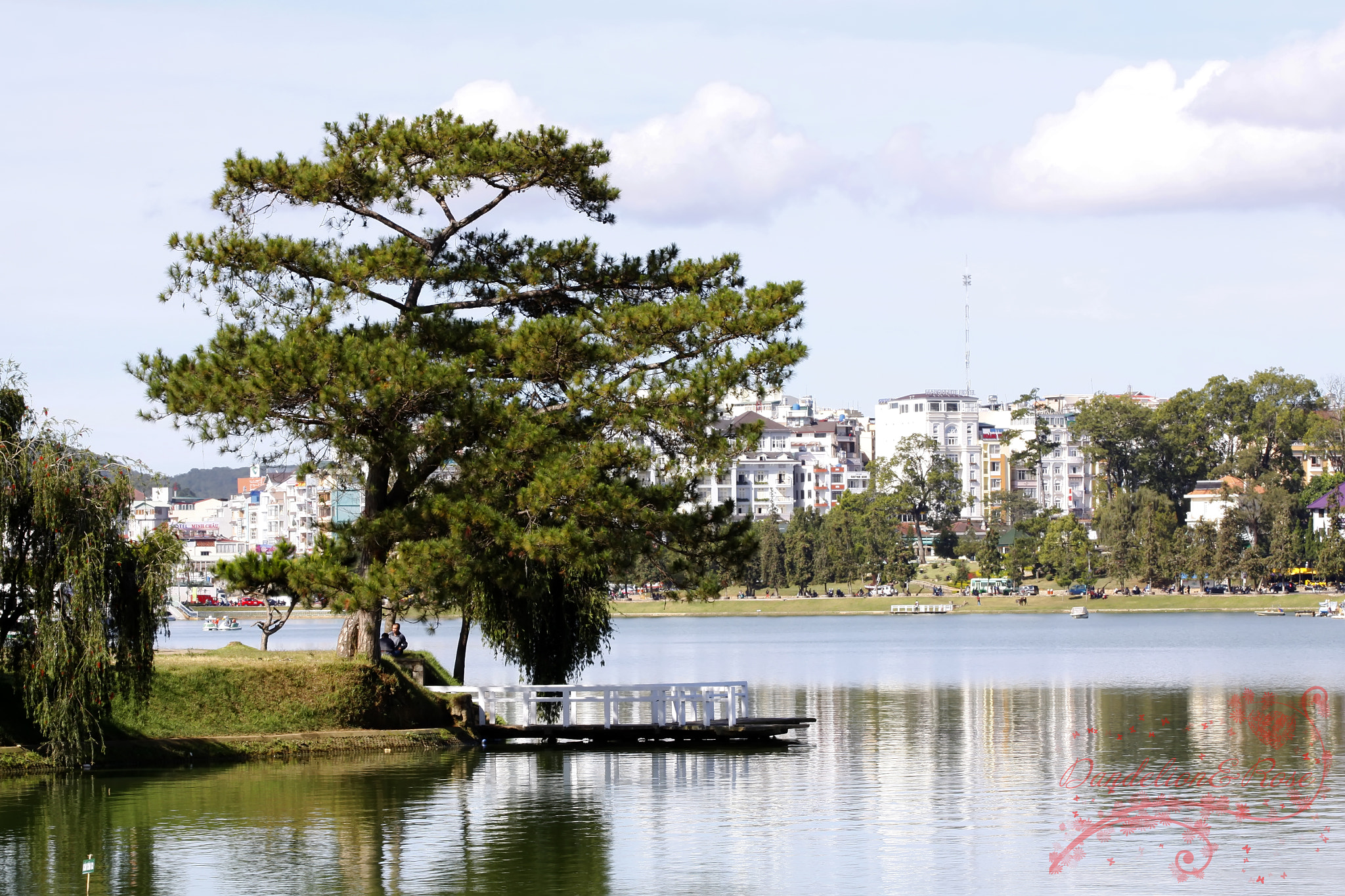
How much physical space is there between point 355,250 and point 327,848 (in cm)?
1574

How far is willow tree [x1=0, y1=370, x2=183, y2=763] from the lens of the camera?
2950cm

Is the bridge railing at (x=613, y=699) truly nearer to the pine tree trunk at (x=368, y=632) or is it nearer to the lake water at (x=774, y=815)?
the lake water at (x=774, y=815)

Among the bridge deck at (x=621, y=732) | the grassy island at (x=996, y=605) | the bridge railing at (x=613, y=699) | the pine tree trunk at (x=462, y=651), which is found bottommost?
the grassy island at (x=996, y=605)

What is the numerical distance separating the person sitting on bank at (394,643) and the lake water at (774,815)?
4.68 metres

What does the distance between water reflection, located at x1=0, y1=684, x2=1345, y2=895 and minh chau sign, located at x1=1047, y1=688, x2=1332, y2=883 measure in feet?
0.66

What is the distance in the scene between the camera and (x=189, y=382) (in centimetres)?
3281

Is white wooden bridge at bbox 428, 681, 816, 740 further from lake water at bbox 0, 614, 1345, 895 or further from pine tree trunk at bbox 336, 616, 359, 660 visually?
pine tree trunk at bbox 336, 616, 359, 660

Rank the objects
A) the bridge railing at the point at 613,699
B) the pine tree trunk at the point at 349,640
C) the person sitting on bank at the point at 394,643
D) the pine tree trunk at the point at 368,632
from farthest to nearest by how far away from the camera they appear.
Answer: the person sitting on bank at the point at 394,643 → the bridge railing at the point at 613,699 → the pine tree trunk at the point at 349,640 → the pine tree trunk at the point at 368,632

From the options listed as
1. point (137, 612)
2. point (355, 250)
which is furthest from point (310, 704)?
point (355, 250)

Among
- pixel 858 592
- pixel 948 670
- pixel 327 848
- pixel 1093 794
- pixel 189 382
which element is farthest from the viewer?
pixel 858 592

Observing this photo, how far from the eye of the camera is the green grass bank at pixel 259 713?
32.3 meters

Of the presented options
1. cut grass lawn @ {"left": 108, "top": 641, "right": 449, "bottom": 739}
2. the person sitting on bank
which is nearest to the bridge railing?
the person sitting on bank

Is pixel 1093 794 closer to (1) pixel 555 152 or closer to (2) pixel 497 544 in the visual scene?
(2) pixel 497 544

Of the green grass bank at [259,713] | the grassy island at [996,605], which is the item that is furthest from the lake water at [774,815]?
the grassy island at [996,605]
